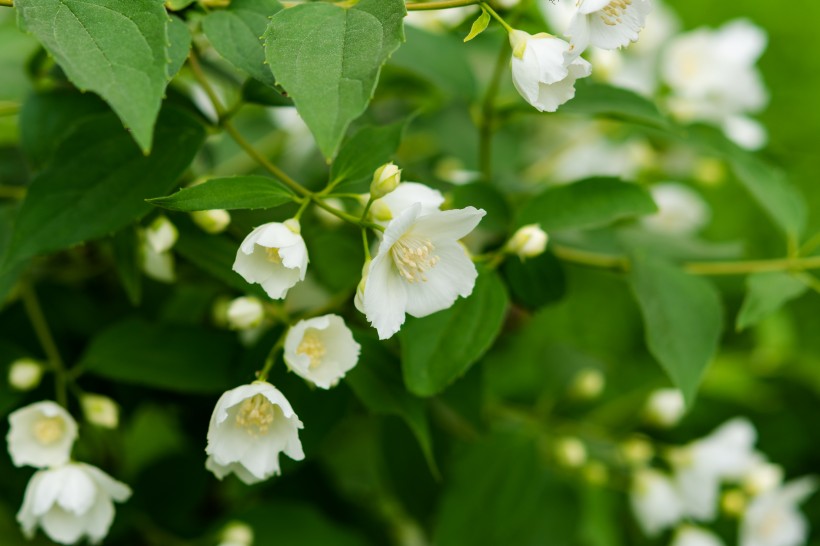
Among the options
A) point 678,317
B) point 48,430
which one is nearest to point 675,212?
point 678,317

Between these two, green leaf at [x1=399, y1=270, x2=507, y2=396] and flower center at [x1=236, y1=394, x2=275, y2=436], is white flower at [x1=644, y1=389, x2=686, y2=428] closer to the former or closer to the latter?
green leaf at [x1=399, y1=270, x2=507, y2=396]

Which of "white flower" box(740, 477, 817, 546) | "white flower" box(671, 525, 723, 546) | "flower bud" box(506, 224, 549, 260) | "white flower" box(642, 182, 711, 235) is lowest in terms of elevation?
"white flower" box(671, 525, 723, 546)

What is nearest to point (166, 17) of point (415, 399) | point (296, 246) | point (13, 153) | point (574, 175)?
point (296, 246)

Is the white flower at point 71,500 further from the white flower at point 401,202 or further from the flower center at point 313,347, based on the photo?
the white flower at point 401,202

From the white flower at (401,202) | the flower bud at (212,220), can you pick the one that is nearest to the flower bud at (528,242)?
the white flower at (401,202)

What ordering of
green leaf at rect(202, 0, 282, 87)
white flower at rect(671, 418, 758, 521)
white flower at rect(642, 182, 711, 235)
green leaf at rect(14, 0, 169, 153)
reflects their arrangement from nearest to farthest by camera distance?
1. green leaf at rect(14, 0, 169, 153)
2. green leaf at rect(202, 0, 282, 87)
3. white flower at rect(671, 418, 758, 521)
4. white flower at rect(642, 182, 711, 235)

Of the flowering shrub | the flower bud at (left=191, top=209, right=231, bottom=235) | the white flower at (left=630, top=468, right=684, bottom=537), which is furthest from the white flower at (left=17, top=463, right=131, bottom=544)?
the white flower at (left=630, top=468, right=684, bottom=537)
